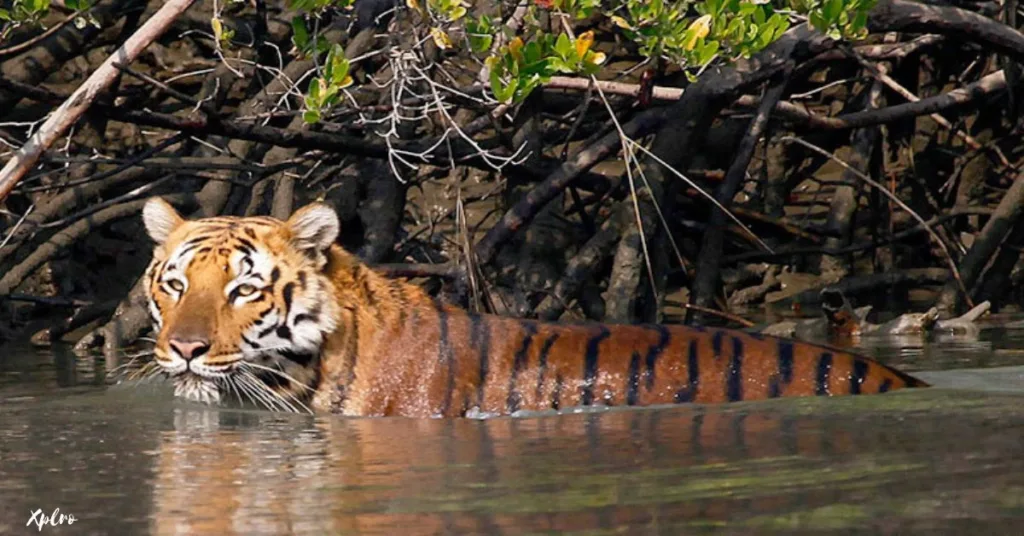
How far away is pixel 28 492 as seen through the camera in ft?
16.2

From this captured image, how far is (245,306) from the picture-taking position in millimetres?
6590

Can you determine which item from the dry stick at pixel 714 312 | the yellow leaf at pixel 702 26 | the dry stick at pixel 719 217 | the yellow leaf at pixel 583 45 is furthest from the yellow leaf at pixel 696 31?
the dry stick at pixel 719 217

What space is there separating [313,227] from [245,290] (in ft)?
1.08

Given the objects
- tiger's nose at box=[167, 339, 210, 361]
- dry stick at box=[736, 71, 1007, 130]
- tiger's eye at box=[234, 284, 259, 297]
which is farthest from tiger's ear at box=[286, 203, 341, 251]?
dry stick at box=[736, 71, 1007, 130]

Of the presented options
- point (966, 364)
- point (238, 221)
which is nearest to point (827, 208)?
point (966, 364)

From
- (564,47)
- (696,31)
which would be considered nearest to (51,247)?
(564,47)

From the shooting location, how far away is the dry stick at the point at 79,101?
6.75 meters

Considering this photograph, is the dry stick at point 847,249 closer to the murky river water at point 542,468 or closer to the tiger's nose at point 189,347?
the murky river water at point 542,468

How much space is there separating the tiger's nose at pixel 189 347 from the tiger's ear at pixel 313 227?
58 centimetres

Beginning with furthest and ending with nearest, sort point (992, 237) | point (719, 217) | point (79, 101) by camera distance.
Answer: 1. point (992, 237)
2. point (719, 217)
3. point (79, 101)

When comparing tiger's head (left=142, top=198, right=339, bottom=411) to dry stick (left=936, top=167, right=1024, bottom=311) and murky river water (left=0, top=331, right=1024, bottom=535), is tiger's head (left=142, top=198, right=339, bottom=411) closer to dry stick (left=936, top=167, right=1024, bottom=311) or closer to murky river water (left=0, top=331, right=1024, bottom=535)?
murky river water (left=0, top=331, right=1024, bottom=535)

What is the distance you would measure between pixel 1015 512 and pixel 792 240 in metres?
6.50

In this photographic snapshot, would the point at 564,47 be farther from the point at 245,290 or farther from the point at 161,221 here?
the point at 161,221

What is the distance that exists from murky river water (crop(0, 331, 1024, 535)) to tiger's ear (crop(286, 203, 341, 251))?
0.63m
